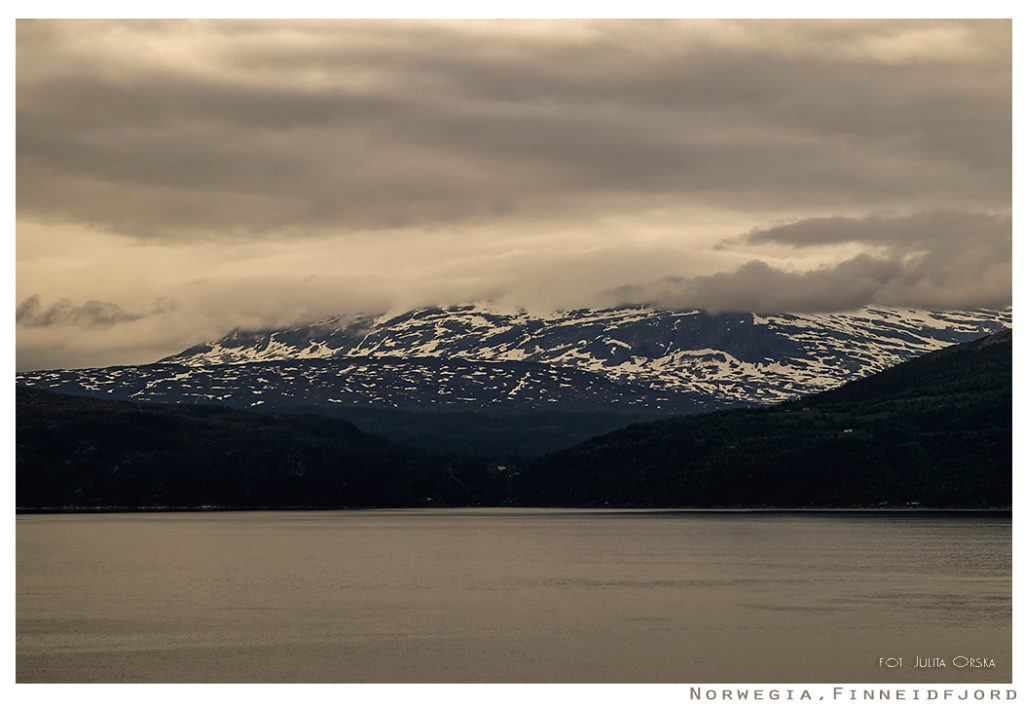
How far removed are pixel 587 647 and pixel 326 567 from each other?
89769 mm

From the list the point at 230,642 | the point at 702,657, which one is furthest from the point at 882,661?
the point at 230,642

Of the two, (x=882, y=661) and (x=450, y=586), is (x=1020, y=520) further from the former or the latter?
(x=450, y=586)

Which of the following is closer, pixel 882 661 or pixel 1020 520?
pixel 1020 520

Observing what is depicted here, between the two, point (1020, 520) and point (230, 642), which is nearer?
point (1020, 520)

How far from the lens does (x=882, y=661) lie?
10406 cm

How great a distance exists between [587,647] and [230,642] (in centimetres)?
2847

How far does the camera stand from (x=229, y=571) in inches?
7456

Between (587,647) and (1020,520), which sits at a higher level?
(1020,520)
